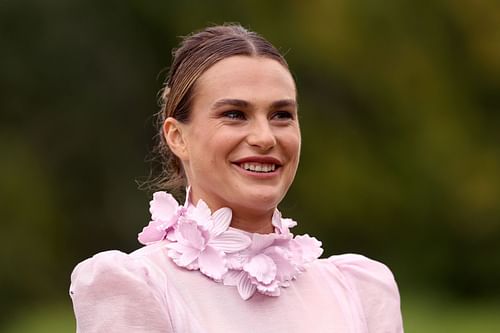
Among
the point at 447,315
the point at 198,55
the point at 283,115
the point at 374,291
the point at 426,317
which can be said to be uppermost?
the point at 198,55

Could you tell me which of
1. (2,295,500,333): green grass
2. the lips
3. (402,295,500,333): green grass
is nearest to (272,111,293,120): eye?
the lips

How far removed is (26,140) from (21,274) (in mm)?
1480

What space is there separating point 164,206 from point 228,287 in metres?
0.28

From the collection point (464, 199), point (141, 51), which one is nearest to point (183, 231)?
point (464, 199)

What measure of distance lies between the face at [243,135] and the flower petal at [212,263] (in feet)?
0.42

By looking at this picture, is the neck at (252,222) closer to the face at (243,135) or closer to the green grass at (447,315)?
the face at (243,135)

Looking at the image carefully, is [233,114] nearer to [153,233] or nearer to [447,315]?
[153,233]

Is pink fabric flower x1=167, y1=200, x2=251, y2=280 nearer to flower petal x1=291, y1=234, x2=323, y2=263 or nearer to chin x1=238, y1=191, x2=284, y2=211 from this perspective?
chin x1=238, y1=191, x2=284, y2=211

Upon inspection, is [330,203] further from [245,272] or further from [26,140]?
[245,272]

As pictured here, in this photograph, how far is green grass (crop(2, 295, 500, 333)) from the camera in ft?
34.8

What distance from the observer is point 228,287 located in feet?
12.4

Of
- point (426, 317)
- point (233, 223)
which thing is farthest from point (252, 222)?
point (426, 317)

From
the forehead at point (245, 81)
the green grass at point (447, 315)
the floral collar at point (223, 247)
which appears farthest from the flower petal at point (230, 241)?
the green grass at point (447, 315)

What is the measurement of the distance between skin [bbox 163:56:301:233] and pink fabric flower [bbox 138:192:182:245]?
0.08m
